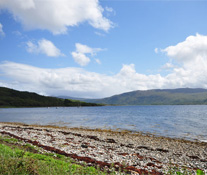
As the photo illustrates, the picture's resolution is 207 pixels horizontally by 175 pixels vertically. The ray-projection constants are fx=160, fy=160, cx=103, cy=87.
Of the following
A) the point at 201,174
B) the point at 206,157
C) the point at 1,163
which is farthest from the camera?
the point at 206,157

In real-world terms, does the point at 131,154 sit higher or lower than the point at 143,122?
higher

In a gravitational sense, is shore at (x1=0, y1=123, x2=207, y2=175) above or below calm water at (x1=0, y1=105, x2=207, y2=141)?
above

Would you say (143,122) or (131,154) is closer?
(131,154)

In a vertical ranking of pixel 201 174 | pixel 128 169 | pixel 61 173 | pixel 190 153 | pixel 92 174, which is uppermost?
pixel 201 174

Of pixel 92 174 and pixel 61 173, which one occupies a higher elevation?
pixel 61 173

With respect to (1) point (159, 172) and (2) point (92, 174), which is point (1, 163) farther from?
(1) point (159, 172)

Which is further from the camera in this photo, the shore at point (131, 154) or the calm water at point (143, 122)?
the calm water at point (143, 122)

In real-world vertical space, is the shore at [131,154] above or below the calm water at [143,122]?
above

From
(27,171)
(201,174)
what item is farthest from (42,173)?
(201,174)

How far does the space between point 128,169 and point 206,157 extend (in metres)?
15.6

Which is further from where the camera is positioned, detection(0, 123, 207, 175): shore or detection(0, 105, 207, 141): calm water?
detection(0, 105, 207, 141): calm water

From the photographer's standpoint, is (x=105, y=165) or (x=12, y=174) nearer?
(x=12, y=174)

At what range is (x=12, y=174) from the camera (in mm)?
7297

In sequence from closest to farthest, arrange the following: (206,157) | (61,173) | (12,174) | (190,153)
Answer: (12,174) → (61,173) → (206,157) → (190,153)
